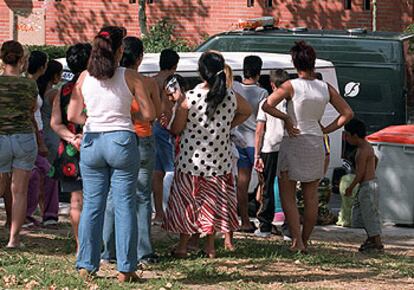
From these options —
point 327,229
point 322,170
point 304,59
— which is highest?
point 304,59

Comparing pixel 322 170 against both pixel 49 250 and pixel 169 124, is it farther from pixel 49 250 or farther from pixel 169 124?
pixel 49 250

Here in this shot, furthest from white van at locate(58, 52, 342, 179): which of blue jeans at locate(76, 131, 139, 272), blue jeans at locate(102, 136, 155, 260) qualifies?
blue jeans at locate(76, 131, 139, 272)

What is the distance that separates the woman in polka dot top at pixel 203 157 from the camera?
964 centimetres

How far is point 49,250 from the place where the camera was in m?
10.3

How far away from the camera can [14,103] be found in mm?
9984

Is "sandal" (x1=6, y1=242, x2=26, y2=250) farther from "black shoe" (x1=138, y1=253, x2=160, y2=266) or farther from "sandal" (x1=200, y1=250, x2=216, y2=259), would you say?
"sandal" (x1=200, y1=250, x2=216, y2=259)

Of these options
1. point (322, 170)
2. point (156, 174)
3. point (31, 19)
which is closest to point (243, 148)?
point (156, 174)

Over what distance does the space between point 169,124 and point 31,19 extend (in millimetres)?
16712

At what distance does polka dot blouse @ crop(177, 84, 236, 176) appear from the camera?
9.66m

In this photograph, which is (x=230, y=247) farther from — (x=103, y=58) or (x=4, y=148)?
(x=103, y=58)

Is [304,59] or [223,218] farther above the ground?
[304,59]

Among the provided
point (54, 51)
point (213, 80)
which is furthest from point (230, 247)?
point (54, 51)

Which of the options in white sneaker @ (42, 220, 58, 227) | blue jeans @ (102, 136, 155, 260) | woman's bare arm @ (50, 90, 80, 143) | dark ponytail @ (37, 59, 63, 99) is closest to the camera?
woman's bare arm @ (50, 90, 80, 143)

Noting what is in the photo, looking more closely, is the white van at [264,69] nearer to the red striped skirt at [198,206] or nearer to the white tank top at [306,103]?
the white tank top at [306,103]
